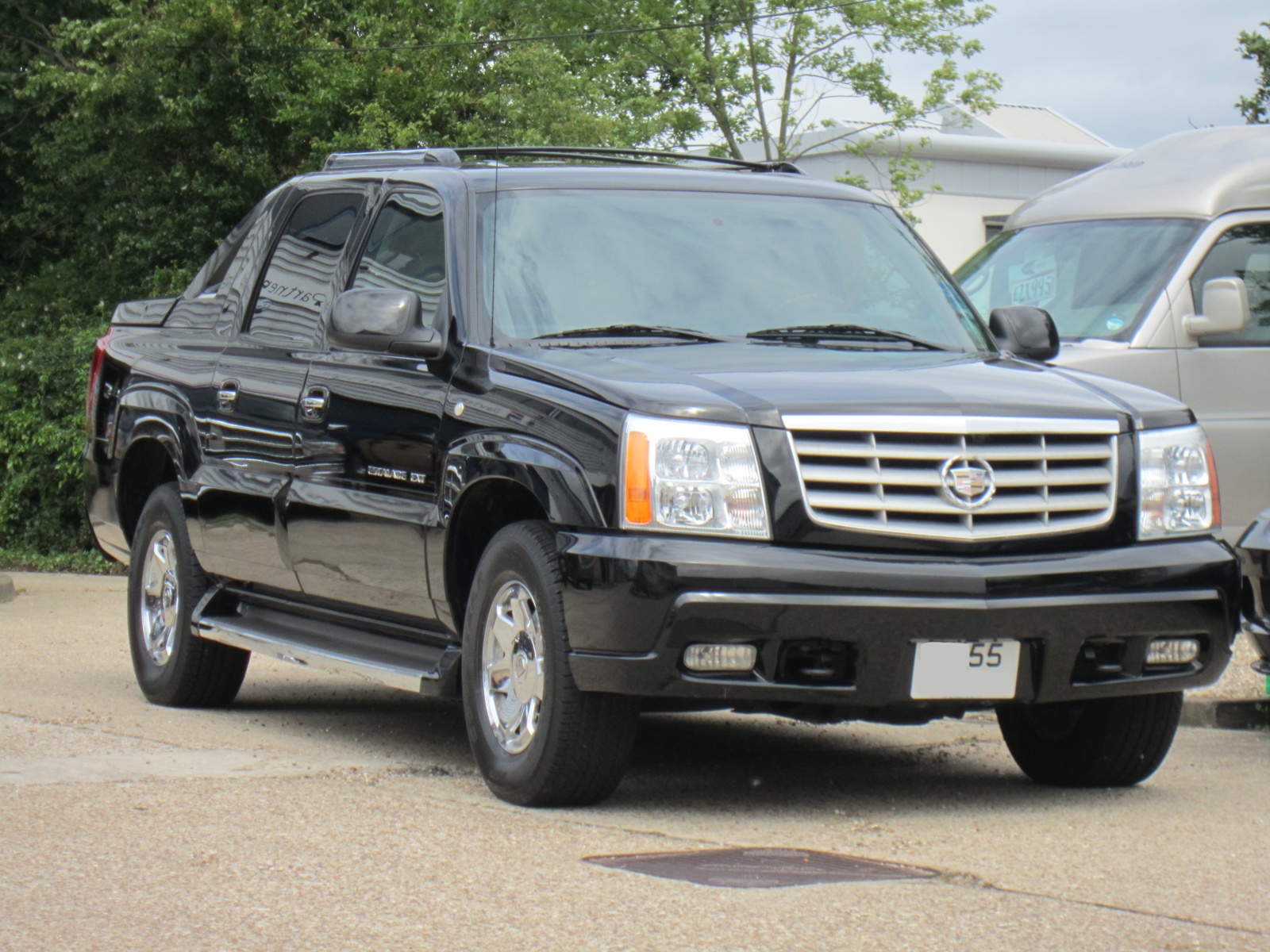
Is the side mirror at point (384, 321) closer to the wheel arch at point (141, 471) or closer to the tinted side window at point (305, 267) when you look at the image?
the tinted side window at point (305, 267)

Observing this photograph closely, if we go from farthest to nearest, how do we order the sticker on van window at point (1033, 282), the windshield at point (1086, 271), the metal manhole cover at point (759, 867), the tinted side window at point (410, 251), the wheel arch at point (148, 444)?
1. the sticker on van window at point (1033, 282)
2. the windshield at point (1086, 271)
3. the wheel arch at point (148, 444)
4. the tinted side window at point (410, 251)
5. the metal manhole cover at point (759, 867)

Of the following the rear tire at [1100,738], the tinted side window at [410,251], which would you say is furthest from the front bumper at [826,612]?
the tinted side window at [410,251]

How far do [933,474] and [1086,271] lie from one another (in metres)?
5.88

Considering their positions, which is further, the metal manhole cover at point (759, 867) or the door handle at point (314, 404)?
the door handle at point (314, 404)

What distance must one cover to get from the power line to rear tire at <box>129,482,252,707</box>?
522 inches

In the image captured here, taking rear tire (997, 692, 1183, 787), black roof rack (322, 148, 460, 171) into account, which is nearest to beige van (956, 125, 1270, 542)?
rear tire (997, 692, 1183, 787)

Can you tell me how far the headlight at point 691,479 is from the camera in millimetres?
5355

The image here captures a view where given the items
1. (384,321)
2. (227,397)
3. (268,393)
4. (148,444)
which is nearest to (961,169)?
(148,444)

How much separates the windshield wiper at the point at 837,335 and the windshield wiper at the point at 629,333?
18 cm

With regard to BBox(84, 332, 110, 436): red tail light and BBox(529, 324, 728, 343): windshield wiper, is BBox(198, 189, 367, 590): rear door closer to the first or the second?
BBox(84, 332, 110, 436): red tail light

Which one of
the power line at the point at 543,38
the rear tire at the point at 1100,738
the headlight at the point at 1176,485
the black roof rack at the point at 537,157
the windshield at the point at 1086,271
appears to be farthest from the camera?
the power line at the point at 543,38

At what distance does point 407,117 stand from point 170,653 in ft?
42.5

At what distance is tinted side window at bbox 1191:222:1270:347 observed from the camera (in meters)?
10.6

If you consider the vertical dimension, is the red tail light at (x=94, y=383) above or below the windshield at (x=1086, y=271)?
below
